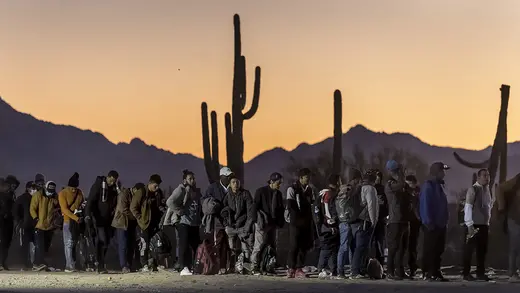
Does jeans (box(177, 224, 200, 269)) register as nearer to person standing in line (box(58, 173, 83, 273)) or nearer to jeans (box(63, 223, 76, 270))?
person standing in line (box(58, 173, 83, 273))

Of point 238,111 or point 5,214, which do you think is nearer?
point 5,214

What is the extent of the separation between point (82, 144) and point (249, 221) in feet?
29.5

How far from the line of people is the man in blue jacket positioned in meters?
0.01

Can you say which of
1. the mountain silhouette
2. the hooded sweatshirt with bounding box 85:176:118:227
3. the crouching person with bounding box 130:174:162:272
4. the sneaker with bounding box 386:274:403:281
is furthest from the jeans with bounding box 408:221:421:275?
the mountain silhouette

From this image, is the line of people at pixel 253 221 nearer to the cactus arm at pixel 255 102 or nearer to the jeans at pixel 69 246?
the jeans at pixel 69 246

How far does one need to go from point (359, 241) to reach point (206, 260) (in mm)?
2430

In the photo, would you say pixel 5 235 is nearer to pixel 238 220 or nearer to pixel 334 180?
pixel 238 220

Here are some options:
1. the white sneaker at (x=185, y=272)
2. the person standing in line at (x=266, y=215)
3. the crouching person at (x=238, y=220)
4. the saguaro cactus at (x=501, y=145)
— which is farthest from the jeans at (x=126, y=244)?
the saguaro cactus at (x=501, y=145)

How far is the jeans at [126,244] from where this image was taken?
18.6m

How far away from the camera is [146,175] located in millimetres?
26922

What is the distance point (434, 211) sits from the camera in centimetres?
1667

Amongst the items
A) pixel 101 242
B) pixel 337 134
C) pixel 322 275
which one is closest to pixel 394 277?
pixel 322 275

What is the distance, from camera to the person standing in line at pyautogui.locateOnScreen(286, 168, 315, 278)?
17375 millimetres

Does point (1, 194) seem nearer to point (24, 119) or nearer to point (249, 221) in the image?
point (249, 221)
